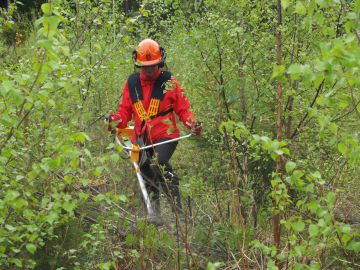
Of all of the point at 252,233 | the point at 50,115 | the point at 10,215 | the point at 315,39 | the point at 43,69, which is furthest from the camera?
the point at 315,39

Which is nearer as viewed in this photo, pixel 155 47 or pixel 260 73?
pixel 260 73

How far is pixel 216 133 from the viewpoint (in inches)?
229

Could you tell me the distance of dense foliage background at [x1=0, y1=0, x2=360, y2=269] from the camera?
330 cm

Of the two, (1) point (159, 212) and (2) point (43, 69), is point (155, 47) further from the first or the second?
(2) point (43, 69)

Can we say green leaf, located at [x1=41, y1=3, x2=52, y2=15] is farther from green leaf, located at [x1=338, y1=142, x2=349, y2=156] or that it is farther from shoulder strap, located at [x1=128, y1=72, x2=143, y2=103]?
shoulder strap, located at [x1=128, y1=72, x2=143, y2=103]

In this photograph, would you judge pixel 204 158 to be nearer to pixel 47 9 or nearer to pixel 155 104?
pixel 155 104

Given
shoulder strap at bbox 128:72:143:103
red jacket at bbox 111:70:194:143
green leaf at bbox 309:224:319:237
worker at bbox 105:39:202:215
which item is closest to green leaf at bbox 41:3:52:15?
green leaf at bbox 309:224:319:237

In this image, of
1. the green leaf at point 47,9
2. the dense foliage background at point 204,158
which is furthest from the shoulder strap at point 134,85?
the green leaf at point 47,9

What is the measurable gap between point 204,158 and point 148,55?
1.30m

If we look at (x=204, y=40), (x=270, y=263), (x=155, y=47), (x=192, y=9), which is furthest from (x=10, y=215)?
(x=192, y=9)

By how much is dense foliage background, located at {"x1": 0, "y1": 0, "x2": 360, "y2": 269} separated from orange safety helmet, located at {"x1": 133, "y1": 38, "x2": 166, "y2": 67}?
12.3 inches

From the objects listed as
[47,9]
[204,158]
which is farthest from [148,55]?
[47,9]

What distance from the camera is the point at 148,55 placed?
226 inches

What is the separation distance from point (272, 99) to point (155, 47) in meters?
1.36
